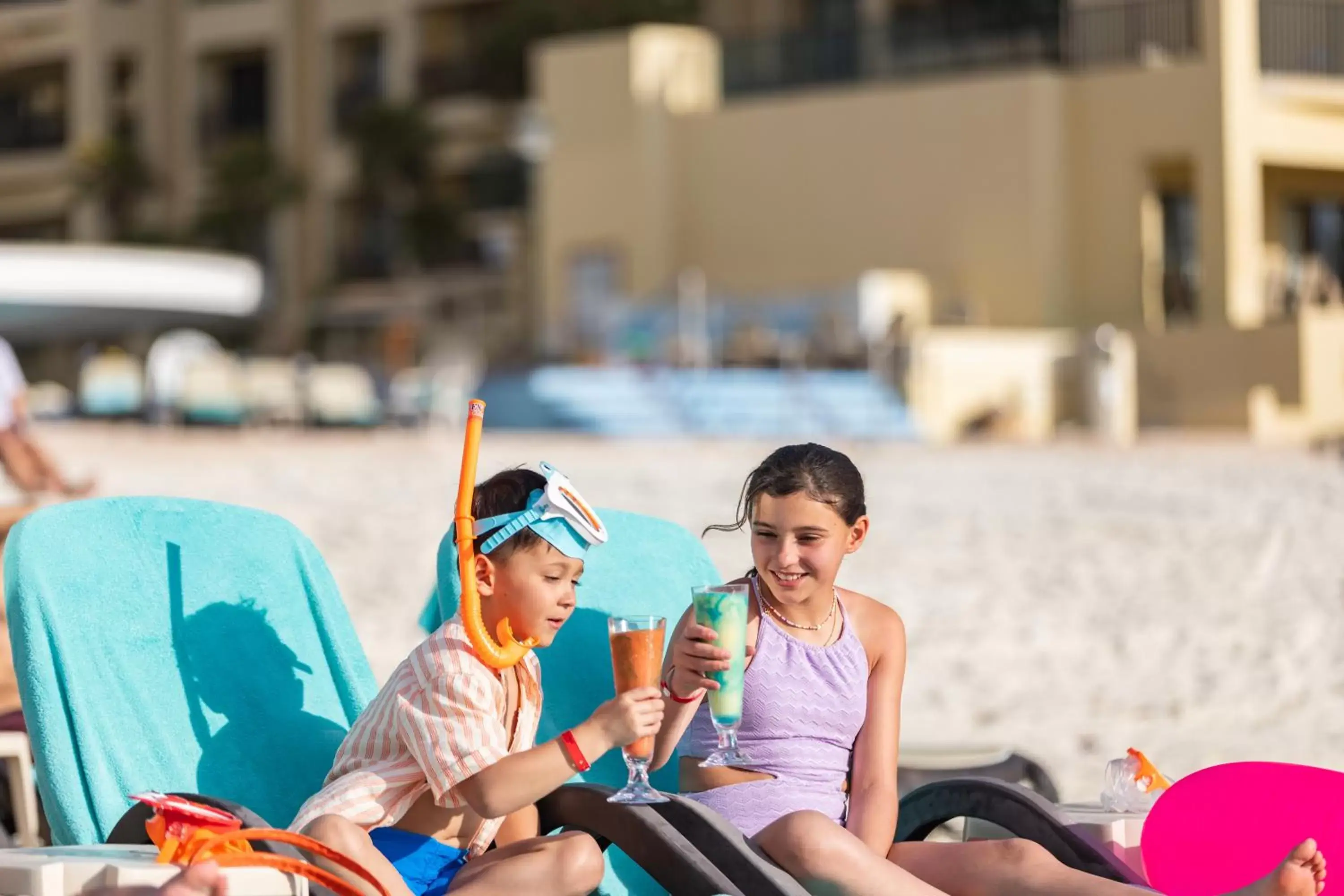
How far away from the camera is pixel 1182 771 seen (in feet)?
21.6

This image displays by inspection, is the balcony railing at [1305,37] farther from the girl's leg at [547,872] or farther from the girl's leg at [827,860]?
the girl's leg at [547,872]

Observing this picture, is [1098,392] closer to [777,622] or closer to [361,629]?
[361,629]

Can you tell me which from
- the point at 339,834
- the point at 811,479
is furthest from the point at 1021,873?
the point at 339,834

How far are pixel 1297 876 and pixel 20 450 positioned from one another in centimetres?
501

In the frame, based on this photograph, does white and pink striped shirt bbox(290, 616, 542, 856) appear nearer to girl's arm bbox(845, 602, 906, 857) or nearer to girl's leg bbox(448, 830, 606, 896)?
girl's leg bbox(448, 830, 606, 896)

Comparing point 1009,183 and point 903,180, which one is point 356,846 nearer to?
point 1009,183

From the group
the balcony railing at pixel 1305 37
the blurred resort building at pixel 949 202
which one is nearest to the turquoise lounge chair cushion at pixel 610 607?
the blurred resort building at pixel 949 202

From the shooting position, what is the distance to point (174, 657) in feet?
11.5

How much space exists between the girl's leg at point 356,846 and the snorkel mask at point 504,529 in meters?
0.31

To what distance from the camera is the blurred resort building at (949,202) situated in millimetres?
21516

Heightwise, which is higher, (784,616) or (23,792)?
(784,616)

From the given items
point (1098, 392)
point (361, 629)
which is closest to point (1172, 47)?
point (1098, 392)

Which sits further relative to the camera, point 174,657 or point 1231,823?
point 174,657

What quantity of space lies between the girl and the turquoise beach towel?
70cm
